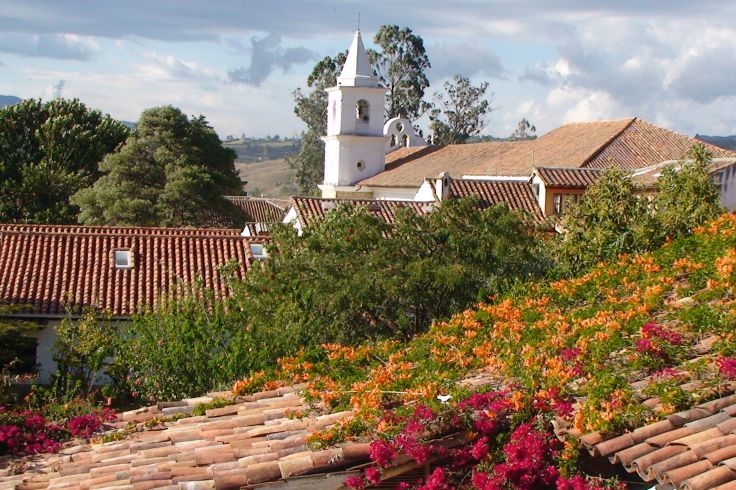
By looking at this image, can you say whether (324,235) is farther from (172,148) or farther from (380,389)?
(172,148)

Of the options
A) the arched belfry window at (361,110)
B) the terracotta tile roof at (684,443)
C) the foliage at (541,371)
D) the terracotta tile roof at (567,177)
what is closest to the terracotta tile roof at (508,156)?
the arched belfry window at (361,110)

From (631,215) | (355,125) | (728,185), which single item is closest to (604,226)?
(631,215)

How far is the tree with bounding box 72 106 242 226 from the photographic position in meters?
40.7

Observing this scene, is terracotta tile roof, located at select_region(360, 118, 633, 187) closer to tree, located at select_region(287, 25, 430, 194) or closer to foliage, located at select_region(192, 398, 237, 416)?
tree, located at select_region(287, 25, 430, 194)

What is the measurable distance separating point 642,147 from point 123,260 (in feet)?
72.2

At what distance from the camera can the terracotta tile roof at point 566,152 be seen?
38438 mm

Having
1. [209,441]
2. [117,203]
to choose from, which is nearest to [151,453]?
[209,441]

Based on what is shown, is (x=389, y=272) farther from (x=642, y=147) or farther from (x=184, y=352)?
(x=642, y=147)

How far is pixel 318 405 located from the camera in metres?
8.79

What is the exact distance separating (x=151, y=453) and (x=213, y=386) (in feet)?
17.7

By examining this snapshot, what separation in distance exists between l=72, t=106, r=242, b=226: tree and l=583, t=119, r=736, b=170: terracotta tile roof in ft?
50.4

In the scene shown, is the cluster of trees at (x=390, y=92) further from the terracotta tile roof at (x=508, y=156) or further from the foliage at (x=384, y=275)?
the foliage at (x=384, y=275)

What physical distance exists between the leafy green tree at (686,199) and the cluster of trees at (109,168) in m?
29.1

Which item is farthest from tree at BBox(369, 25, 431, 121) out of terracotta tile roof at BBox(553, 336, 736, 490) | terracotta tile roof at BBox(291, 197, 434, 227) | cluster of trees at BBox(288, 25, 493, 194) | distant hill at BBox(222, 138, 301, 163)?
distant hill at BBox(222, 138, 301, 163)
